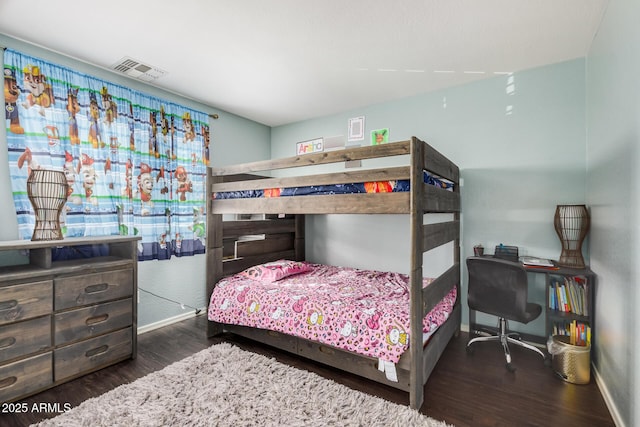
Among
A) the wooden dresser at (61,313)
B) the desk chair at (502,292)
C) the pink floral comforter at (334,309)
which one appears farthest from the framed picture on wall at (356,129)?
the wooden dresser at (61,313)

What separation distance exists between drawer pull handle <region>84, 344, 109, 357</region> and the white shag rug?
41 centimetres

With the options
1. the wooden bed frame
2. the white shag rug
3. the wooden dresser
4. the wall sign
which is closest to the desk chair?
the wooden bed frame

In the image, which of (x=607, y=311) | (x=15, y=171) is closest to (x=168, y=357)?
(x=15, y=171)

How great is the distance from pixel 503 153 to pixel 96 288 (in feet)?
12.3

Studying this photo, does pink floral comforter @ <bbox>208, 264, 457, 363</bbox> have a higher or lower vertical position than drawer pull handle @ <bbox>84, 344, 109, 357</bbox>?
higher

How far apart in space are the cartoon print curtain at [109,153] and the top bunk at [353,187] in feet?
2.15

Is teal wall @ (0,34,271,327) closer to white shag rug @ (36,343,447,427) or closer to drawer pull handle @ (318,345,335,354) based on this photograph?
white shag rug @ (36,343,447,427)

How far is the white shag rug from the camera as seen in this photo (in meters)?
1.71

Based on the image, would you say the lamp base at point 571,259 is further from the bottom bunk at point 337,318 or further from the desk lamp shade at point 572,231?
the bottom bunk at point 337,318

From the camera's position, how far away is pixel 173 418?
1733mm

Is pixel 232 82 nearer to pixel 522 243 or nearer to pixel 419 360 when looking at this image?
pixel 419 360

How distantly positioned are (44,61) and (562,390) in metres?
4.61

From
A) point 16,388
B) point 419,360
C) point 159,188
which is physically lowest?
point 16,388

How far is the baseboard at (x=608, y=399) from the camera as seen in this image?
5.57 feet
